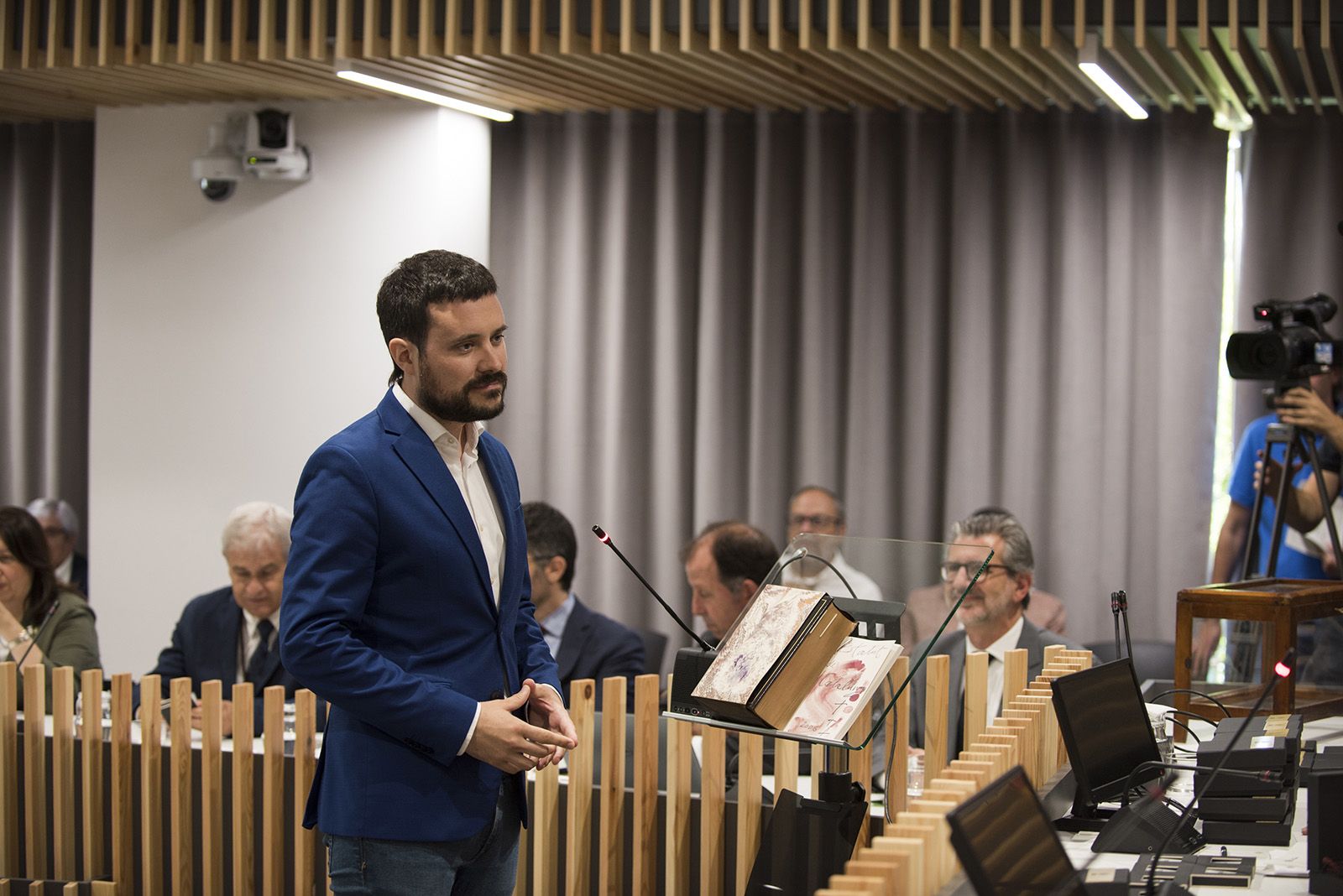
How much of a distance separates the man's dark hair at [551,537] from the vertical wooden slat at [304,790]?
144 cm

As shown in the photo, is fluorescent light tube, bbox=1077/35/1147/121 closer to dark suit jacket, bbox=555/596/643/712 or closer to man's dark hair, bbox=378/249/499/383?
dark suit jacket, bbox=555/596/643/712

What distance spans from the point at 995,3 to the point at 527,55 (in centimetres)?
143

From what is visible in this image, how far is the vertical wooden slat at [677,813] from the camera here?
3084 mm

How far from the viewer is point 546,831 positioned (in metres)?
3.16

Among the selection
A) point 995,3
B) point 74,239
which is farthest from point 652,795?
point 74,239

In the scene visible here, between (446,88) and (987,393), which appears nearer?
(446,88)

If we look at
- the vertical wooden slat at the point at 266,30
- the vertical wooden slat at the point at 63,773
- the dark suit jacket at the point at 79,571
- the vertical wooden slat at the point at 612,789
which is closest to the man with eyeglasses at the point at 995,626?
the vertical wooden slat at the point at 612,789

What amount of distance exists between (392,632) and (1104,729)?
3.85ft

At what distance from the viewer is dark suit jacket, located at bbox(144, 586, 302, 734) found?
4.27m

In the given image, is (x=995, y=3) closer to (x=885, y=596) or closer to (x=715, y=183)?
(x=715, y=183)

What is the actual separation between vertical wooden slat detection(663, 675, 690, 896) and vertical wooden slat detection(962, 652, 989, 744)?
1.83ft

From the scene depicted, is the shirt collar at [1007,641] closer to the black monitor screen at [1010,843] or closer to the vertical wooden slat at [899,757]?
the vertical wooden slat at [899,757]

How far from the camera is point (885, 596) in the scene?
2465 millimetres

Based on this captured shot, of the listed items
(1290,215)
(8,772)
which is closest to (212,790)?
(8,772)
